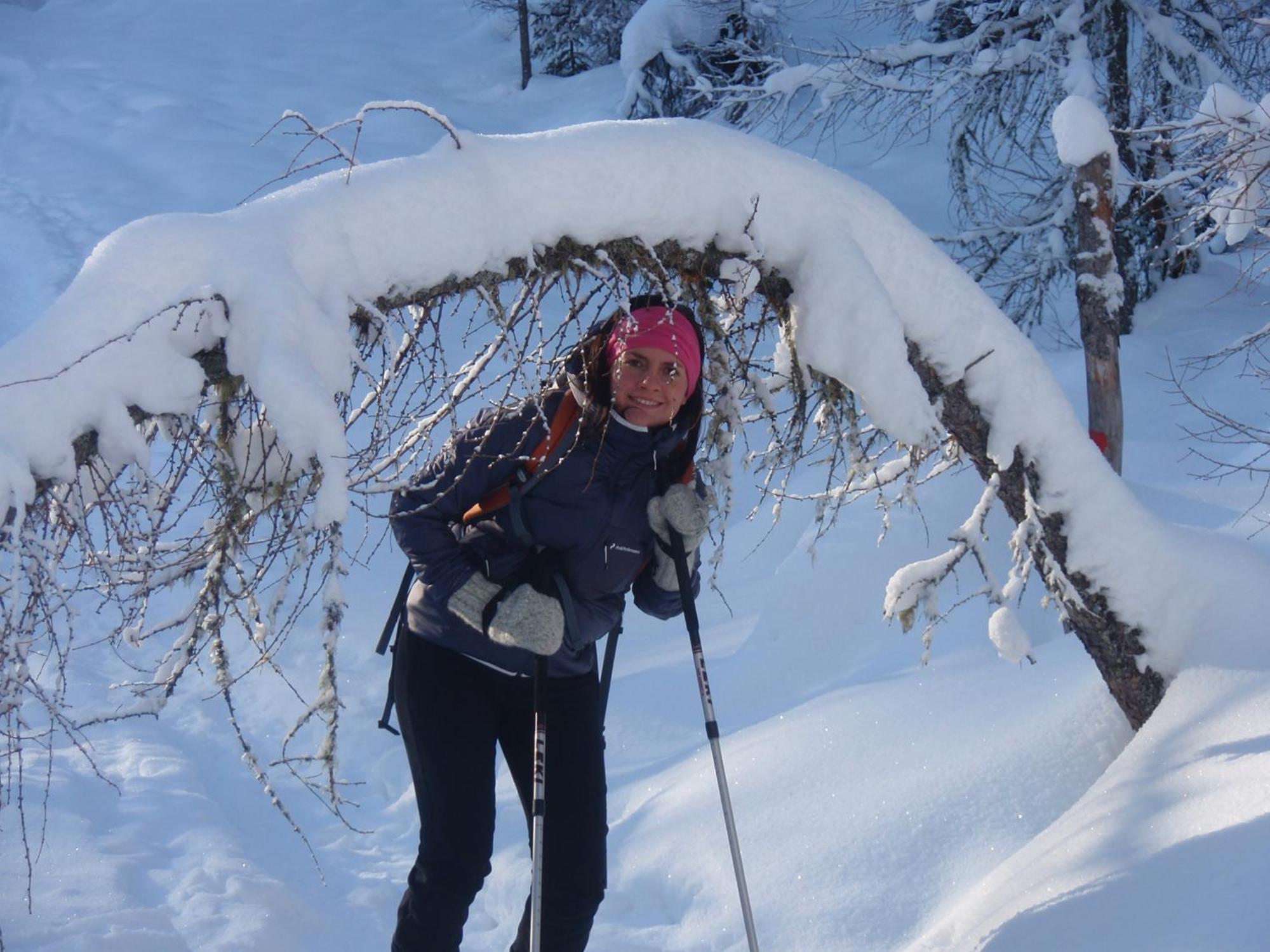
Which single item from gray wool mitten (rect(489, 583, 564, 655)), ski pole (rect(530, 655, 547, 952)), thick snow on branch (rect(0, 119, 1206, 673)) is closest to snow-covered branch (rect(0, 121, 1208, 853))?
thick snow on branch (rect(0, 119, 1206, 673))

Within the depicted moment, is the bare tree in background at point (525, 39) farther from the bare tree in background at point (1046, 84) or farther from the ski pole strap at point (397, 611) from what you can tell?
the ski pole strap at point (397, 611)

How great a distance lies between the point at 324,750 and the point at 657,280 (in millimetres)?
1462

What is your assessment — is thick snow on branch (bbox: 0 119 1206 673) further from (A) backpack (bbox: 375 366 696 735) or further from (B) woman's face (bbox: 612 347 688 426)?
(A) backpack (bbox: 375 366 696 735)

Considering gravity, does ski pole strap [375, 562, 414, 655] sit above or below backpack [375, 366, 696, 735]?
below

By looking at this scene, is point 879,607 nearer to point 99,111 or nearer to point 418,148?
point 418,148

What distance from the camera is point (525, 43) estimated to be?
22312 millimetres

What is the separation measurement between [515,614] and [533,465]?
0.40m

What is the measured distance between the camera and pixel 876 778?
4.29 m

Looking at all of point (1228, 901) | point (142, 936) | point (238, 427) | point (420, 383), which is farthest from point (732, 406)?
point (142, 936)

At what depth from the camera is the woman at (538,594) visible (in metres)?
2.83

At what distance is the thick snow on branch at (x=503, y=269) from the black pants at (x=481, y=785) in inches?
38.8

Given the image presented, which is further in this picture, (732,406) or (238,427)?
(732,406)

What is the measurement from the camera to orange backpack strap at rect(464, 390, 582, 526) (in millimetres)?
2893

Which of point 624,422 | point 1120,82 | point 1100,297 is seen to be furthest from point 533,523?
point 1120,82
